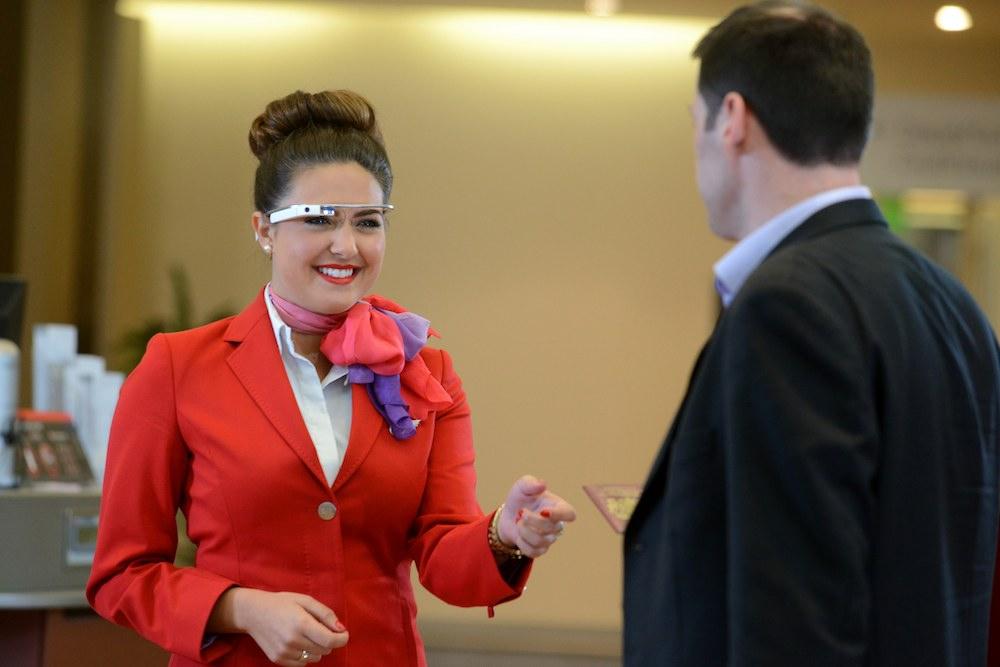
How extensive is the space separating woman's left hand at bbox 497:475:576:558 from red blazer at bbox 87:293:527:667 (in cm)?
9

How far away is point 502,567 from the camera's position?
208 centimetres

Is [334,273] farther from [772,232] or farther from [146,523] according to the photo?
[772,232]

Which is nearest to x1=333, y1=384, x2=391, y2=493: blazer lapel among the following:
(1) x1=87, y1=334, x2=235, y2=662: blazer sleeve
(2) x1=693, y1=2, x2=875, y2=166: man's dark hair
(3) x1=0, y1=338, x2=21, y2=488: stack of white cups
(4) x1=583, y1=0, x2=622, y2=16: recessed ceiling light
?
(1) x1=87, y1=334, x2=235, y2=662: blazer sleeve

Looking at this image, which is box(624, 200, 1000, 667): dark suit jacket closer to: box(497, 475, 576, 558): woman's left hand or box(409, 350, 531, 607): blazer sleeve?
box(497, 475, 576, 558): woman's left hand

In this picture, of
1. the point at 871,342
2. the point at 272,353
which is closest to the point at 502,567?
the point at 272,353

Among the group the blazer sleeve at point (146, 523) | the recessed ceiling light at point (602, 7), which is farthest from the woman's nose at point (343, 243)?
the recessed ceiling light at point (602, 7)

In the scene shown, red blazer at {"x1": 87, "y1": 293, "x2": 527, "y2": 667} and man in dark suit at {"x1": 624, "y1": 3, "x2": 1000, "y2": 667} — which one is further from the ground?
man in dark suit at {"x1": 624, "y1": 3, "x2": 1000, "y2": 667}

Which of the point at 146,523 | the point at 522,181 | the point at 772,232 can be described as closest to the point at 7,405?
the point at 146,523

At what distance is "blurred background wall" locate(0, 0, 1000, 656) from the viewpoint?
23.3ft

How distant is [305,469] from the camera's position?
204 cm

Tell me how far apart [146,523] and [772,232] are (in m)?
1.13

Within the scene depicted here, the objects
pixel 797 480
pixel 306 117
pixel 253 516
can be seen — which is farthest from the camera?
pixel 306 117

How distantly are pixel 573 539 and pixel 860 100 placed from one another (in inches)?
229

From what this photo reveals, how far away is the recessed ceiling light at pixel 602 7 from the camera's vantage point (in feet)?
22.8
